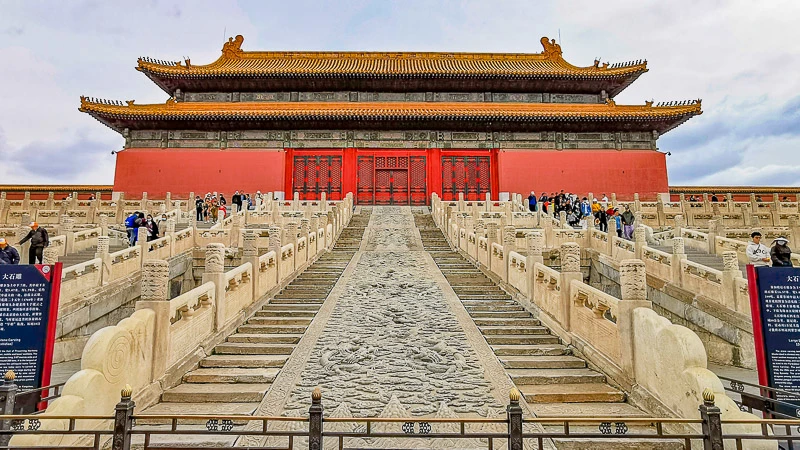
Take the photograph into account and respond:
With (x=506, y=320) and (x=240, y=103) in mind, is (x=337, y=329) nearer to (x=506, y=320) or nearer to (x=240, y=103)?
(x=506, y=320)

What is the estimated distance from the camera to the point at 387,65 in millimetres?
27812

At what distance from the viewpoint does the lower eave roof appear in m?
22.5

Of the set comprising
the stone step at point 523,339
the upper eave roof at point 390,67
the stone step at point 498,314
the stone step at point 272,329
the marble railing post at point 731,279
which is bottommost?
the stone step at point 523,339

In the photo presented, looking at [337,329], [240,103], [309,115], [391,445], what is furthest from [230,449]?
[240,103]

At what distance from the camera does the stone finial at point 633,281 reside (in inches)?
205

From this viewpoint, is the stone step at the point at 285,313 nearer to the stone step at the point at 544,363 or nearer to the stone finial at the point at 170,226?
the stone step at the point at 544,363

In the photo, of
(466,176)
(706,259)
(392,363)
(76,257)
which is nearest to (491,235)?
(706,259)

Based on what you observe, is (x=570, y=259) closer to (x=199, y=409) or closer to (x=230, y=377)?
(x=230, y=377)

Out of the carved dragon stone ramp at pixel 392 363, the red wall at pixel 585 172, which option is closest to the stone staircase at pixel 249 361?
the carved dragon stone ramp at pixel 392 363

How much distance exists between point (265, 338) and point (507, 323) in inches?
158

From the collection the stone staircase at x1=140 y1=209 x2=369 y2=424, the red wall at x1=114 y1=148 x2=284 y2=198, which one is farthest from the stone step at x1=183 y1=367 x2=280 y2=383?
the red wall at x1=114 y1=148 x2=284 y2=198

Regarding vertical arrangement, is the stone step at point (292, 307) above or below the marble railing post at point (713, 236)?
below

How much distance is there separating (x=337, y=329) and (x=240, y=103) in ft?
70.6

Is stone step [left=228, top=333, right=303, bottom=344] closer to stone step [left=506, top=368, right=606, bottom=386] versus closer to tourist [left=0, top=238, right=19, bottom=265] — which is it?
stone step [left=506, top=368, right=606, bottom=386]
